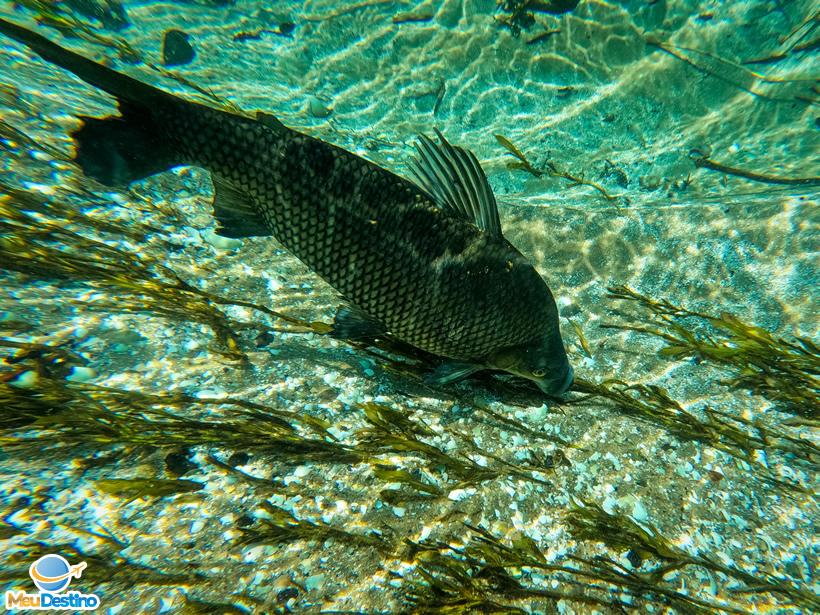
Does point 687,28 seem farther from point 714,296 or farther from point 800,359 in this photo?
point 800,359

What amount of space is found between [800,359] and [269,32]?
36.3 feet

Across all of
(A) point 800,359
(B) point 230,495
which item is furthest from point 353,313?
(A) point 800,359

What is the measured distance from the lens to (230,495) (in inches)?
80.9

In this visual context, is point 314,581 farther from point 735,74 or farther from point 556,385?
point 735,74

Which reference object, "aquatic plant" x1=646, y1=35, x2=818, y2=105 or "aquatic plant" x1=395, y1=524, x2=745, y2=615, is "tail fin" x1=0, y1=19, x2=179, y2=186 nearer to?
"aquatic plant" x1=395, y1=524, x2=745, y2=615

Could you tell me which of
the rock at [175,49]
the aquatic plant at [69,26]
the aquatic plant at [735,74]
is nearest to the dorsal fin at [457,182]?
the aquatic plant at [735,74]

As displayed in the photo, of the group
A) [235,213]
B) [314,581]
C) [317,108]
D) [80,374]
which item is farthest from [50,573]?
[317,108]

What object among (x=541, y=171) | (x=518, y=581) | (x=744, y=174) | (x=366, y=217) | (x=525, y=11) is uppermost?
(x=525, y=11)

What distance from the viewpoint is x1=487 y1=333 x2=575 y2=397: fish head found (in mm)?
2711

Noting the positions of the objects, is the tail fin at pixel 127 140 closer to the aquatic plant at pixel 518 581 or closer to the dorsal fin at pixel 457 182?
the dorsal fin at pixel 457 182

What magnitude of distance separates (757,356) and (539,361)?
2.08m

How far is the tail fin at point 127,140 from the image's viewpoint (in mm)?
2107

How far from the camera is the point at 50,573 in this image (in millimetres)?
1554

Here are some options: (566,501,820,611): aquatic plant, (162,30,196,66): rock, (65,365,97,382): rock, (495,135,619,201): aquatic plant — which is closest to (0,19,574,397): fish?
(566,501,820,611): aquatic plant
